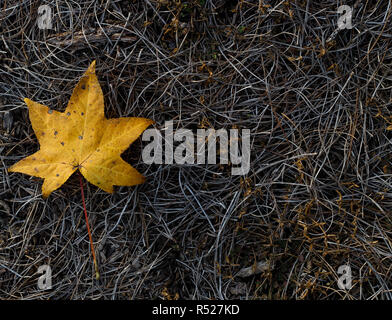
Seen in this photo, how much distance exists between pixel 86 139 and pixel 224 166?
826 millimetres

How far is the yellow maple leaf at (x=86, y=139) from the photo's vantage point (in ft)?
6.15

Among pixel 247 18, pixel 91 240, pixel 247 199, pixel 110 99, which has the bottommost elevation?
pixel 91 240

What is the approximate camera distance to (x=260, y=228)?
2029mm

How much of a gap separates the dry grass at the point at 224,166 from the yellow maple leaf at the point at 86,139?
0.19m

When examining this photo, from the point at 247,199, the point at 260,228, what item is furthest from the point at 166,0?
the point at 260,228

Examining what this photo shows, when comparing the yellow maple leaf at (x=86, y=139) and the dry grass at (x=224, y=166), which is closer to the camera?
the yellow maple leaf at (x=86, y=139)

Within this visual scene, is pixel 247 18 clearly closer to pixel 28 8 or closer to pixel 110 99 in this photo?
pixel 110 99

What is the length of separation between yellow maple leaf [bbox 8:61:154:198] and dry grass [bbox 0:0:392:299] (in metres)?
0.19

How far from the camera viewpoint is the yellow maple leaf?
1.88 m

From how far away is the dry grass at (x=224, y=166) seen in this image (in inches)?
79.4

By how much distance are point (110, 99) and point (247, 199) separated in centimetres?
104

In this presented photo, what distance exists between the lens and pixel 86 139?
188 cm

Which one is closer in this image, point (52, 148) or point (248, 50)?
point (52, 148)

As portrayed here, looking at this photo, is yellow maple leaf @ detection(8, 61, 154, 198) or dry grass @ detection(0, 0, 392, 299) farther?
dry grass @ detection(0, 0, 392, 299)
